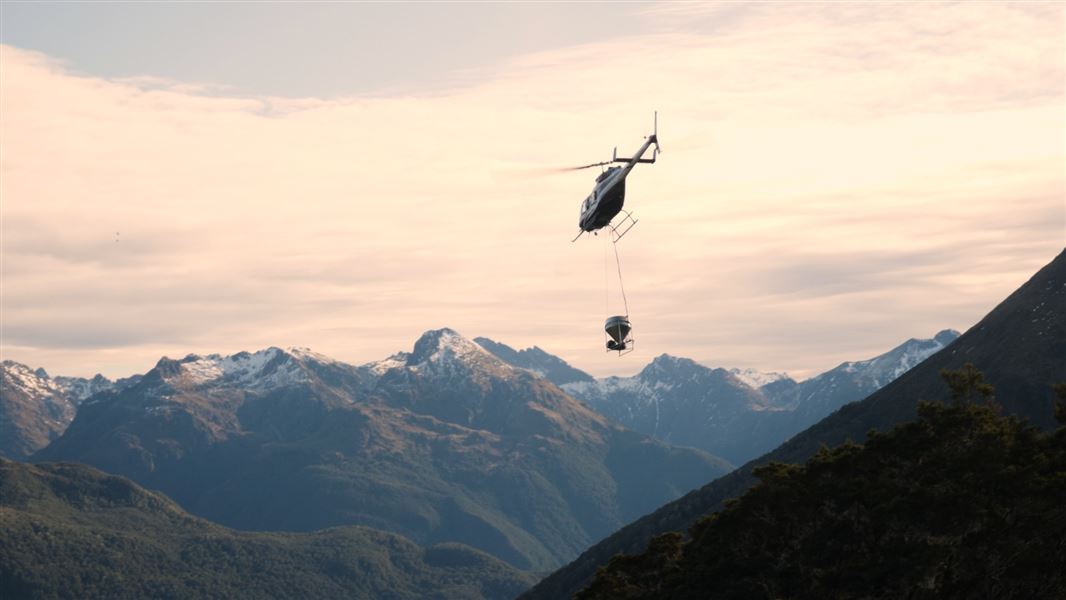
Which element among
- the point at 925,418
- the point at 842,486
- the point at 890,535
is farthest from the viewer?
the point at 925,418

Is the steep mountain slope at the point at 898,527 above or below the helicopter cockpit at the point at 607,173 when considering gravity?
below

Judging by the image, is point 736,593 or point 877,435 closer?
point 736,593

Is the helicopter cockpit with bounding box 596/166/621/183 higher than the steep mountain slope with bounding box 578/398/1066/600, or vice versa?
the helicopter cockpit with bounding box 596/166/621/183

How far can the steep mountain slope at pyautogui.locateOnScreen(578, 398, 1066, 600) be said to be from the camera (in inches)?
5561

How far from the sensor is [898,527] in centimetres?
14862

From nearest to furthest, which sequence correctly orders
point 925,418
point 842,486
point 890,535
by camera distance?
point 890,535
point 842,486
point 925,418

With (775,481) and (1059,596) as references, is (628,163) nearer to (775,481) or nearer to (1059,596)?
(775,481)

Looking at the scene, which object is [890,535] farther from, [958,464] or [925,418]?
[925,418]

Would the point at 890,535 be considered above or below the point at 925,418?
below

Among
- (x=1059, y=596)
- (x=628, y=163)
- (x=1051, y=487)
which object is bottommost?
(x=1059, y=596)

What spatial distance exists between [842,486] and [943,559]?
19181mm

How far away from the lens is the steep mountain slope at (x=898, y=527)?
14125 cm

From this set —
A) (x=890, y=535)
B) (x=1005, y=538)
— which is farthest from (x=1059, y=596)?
(x=890, y=535)

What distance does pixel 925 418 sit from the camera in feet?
563
